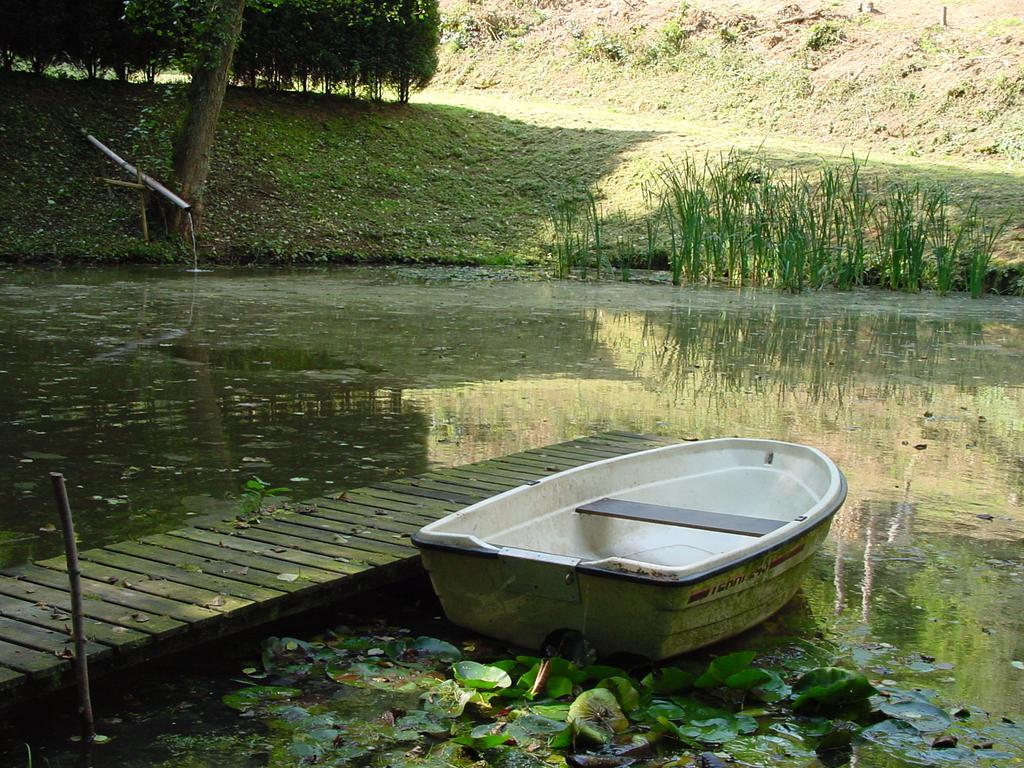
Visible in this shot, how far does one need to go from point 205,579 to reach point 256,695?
0.57 metres

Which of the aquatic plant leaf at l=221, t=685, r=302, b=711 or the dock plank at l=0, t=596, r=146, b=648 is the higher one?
the dock plank at l=0, t=596, r=146, b=648

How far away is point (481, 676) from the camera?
9.89 ft

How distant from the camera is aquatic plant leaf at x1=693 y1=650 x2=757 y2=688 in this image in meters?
3.03

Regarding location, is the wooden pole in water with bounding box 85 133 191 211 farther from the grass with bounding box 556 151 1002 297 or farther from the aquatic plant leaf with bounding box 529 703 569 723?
the aquatic plant leaf with bounding box 529 703 569 723

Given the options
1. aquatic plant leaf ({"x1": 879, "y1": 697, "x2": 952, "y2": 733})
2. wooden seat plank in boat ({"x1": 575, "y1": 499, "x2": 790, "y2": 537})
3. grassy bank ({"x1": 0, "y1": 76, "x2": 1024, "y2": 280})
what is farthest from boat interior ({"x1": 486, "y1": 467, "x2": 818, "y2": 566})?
grassy bank ({"x1": 0, "y1": 76, "x2": 1024, "y2": 280})

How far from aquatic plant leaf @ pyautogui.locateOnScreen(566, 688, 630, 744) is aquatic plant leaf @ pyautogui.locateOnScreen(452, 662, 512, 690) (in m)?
0.23

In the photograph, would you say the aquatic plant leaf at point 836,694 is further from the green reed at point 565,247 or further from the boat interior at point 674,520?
the green reed at point 565,247

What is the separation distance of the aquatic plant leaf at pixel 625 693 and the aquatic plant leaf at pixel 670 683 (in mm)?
83

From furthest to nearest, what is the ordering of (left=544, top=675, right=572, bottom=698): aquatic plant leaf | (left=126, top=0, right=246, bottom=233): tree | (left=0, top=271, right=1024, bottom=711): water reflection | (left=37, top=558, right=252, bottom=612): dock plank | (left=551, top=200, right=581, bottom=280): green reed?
(left=551, top=200, right=581, bottom=280): green reed → (left=126, top=0, right=246, bottom=233): tree → (left=0, top=271, right=1024, bottom=711): water reflection → (left=37, top=558, right=252, bottom=612): dock plank → (left=544, top=675, right=572, bottom=698): aquatic plant leaf

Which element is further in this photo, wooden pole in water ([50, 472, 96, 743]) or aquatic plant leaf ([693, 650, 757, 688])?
aquatic plant leaf ([693, 650, 757, 688])

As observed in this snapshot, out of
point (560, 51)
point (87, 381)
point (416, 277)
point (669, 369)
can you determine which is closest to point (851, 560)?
point (669, 369)

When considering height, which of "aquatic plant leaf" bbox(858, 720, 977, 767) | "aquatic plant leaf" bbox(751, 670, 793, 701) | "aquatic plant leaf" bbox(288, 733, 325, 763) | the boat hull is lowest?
"aquatic plant leaf" bbox(858, 720, 977, 767)

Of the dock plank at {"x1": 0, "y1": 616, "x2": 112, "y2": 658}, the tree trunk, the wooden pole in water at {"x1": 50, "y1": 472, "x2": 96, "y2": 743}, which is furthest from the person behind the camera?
the tree trunk

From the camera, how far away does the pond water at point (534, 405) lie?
4.02 m
